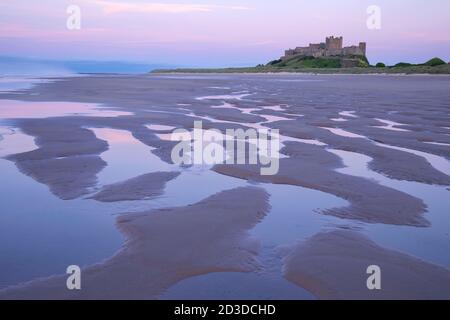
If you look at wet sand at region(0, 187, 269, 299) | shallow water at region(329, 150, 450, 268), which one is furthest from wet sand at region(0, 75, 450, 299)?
shallow water at region(329, 150, 450, 268)

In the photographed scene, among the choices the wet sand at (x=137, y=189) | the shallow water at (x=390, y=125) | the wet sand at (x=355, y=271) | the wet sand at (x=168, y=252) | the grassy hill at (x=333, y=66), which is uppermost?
the grassy hill at (x=333, y=66)

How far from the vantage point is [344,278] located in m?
4.11

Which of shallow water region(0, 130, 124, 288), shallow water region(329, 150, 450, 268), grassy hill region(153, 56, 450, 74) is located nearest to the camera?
shallow water region(0, 130, 124, 288)

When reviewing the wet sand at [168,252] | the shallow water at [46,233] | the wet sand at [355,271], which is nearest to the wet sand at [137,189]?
the shallow water at [46,233]

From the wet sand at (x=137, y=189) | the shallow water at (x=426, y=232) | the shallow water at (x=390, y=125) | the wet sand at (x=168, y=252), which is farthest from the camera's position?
the shallow water at (x=390, y=125)

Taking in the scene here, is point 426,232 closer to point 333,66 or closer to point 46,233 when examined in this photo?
point 46,233

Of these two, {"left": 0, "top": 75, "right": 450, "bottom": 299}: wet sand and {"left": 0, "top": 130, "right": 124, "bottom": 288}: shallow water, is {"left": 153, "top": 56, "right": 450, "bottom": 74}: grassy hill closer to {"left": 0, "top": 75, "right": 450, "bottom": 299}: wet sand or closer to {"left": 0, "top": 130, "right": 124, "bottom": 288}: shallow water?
{"left": 0, "top": 75, "right": 450, "bottom": 299}: wet sand

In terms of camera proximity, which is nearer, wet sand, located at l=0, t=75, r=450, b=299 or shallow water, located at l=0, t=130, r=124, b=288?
wet sand, located at l=0, t=75, r=450, b=299

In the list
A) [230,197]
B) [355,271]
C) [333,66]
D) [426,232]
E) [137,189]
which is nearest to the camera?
[355,271]

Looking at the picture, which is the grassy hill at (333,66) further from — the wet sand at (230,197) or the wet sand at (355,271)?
the wet sand at (355,271)

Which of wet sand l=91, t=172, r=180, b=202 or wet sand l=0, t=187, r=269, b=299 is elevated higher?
wet sand l=91, t=172, r=180, b=202

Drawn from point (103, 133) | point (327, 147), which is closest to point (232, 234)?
point (327, 147)

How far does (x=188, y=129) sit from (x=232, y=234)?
26.5 ft

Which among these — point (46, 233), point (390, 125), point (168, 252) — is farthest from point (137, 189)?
point (390, 125)
